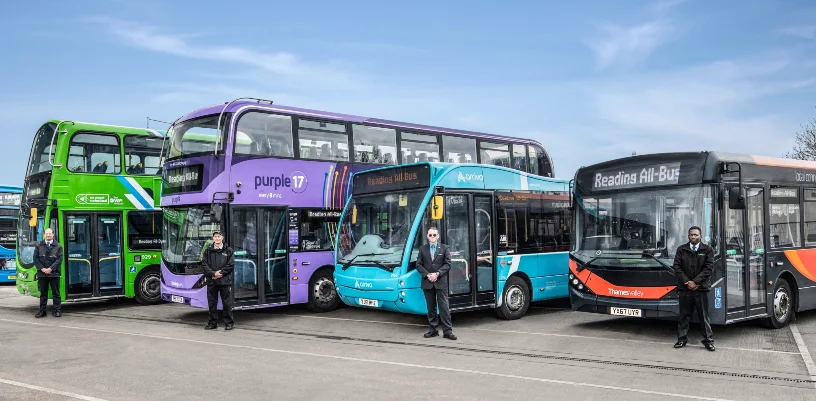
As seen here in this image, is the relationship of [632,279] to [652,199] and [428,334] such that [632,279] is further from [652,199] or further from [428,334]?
[428,334]

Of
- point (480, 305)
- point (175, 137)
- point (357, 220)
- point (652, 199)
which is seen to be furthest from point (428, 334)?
point (175, 137)

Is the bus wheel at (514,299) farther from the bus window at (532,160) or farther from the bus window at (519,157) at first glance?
the bus window at (532,160)

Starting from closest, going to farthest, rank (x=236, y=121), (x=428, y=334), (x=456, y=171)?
(x=428, y=334) < (x=456, y=171) < (x=236, y=121)

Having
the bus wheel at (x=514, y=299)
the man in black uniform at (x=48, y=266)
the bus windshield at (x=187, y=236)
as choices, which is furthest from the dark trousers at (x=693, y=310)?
the man in black uniform at (x=48, y=266)

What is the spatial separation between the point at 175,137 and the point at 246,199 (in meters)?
2.24

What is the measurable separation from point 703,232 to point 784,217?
8.33 feet

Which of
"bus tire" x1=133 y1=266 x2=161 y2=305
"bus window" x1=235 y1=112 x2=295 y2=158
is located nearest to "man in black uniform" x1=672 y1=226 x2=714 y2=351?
"bus window" x1=235 y1=112 x2=295 y2=158

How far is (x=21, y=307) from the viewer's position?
Answer: 17.7m

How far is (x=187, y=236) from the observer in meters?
13.8

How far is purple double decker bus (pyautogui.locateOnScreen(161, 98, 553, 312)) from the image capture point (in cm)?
1352

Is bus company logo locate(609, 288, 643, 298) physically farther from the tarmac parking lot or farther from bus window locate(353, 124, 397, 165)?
bus window locate(353, 124, 397, 165)

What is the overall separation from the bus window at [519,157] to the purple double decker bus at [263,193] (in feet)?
13.2

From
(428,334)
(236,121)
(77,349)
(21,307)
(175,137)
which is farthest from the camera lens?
(21,307)

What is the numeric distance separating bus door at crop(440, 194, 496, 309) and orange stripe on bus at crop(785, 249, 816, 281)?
16.5 feet
